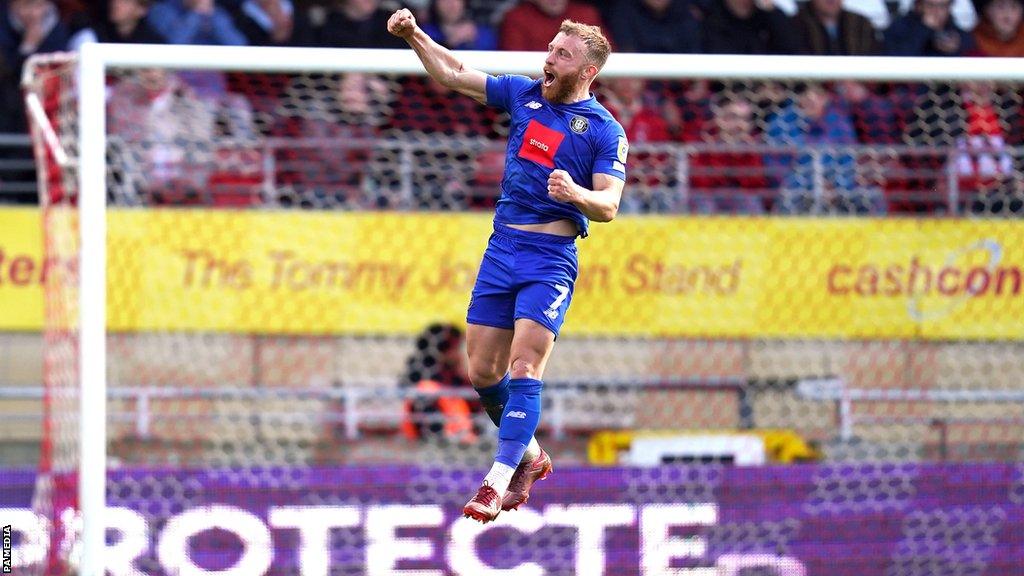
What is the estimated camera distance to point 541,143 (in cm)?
595

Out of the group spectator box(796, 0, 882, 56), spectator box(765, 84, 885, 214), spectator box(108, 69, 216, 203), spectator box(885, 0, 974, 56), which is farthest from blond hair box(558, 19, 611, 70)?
spectator box(885, 0, 974, 56)

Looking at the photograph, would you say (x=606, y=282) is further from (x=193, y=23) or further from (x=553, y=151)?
(x=553, y=151)

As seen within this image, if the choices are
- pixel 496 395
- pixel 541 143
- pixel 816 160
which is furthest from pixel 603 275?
pixel 541 143

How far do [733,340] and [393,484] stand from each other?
2880 mm

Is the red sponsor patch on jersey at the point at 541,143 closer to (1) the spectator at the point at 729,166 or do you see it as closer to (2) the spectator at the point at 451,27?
(1) the spectator at the point at 729,166

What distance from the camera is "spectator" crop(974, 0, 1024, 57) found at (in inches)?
456

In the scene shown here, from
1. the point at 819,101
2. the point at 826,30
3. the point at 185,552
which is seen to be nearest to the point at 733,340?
the point at 819,101

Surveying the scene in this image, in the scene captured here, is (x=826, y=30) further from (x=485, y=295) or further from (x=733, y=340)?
(x=485, y=295)

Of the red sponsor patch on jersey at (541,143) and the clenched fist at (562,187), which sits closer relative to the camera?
the clenched fist at (562,187)

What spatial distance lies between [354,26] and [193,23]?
1086mm

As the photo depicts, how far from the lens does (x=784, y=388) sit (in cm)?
1020

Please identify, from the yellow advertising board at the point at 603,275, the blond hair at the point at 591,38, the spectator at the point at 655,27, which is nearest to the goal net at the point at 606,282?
the yellow advertising board at the point at 603,275

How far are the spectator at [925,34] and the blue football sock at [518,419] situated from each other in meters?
6.47

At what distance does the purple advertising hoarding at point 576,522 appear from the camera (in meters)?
8.38
